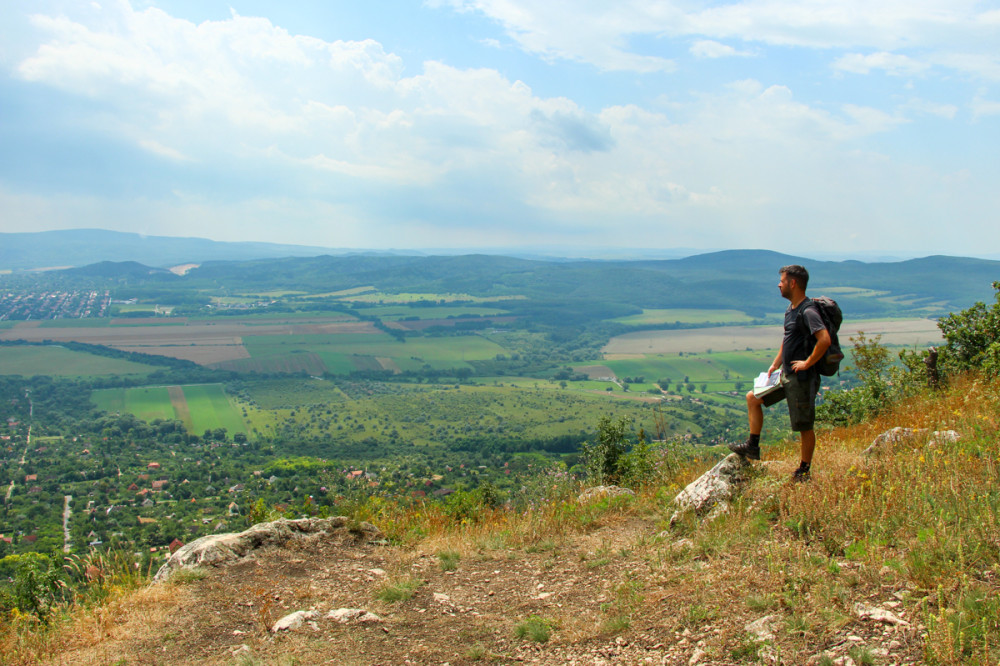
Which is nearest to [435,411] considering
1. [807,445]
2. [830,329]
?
[807,445]

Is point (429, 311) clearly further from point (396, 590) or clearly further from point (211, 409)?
point (396, 590)

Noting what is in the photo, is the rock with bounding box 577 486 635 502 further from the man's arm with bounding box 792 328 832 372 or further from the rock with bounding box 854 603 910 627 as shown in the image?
the rock with bounding box 854 603 910 627

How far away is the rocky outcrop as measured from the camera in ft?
18.8

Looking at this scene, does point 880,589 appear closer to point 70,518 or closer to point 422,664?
point 422,664

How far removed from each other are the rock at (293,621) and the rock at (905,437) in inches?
236

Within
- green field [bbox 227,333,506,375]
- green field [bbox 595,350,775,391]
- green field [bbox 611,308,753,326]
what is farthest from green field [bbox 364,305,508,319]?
green field [bbox 595,350,775,391]

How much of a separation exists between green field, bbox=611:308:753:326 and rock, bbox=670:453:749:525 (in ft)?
416

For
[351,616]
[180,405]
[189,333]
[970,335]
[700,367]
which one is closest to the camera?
[351,616]

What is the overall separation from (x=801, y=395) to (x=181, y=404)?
227 feet

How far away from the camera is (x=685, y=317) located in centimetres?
13875

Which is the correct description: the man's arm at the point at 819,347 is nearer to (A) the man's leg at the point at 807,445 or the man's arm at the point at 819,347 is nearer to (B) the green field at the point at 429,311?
(A) the man's leg at the point at 807,445

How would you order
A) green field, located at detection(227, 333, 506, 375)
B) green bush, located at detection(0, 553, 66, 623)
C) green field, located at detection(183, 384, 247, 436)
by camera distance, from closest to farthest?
green bush, located at detection(0, 553, 66, 623) → green field, located at detection(183, 384, 247, 436) → green field, located at detection(227, 333, 506, 375)

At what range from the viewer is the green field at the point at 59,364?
76.5m

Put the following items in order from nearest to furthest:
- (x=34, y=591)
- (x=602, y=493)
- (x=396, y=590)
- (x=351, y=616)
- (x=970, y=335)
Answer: (x=351, y=616) → (x=34, y=591) → (x=396, y=590) → (x=602, y=493) → (x=970, y=335)
